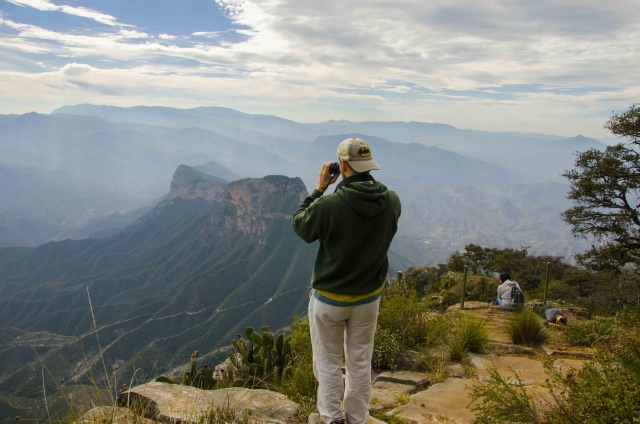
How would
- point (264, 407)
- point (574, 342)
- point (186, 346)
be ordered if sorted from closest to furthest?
point (264, 407) → point (574, 342) → point (186, 346)

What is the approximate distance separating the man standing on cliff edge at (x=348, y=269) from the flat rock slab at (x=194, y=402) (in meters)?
0.43

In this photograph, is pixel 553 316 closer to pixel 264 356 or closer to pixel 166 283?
pixel 264 356

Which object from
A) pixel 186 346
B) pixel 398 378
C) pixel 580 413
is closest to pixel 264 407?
pixel 398 378

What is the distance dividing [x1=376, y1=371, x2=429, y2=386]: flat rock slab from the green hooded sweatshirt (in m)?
1.77

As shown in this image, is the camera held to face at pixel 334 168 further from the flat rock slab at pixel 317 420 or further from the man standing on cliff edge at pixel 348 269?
the flat rock slab at pixel 317 420

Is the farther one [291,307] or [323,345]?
[291,307]

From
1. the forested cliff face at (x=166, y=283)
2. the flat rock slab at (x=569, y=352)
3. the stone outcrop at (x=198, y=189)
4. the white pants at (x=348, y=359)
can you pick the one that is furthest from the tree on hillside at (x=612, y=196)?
the stone outcrop at (x=198, y=189)

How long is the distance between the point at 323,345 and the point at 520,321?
3.72 metres

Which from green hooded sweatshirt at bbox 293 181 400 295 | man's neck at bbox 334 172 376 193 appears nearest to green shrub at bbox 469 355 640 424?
green hooded sweatshirt at bbox 293 181 400 295

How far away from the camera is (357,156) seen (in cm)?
270

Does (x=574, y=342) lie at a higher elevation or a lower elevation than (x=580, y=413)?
lower

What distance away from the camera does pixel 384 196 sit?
259 centimetres

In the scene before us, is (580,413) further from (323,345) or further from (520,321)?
(520,321)

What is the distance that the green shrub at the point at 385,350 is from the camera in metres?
4.24
